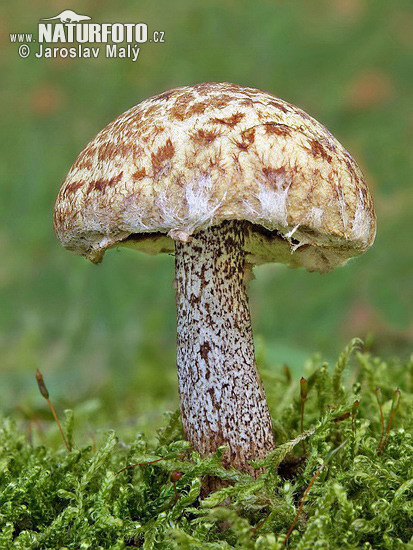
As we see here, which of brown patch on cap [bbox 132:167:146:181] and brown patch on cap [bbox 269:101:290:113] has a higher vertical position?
brown patch on cap [bbox 269:101:290:113]

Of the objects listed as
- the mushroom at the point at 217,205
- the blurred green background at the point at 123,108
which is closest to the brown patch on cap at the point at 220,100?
the mushroom at the point at 217,205

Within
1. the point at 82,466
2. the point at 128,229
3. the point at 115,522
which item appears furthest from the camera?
the point at 82,466

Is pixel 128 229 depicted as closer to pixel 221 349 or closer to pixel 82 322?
pixel 221 349

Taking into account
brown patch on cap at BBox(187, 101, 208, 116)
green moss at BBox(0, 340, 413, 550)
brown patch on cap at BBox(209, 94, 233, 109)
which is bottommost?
green moss at BBox(0, 340, 413, 550)

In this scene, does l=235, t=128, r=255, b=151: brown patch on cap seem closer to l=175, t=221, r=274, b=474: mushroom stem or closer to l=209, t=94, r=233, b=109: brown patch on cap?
l=209, t=94, r=233, b=109: brown patch on cap

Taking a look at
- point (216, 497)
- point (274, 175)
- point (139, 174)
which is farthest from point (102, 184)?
point (216, 497)

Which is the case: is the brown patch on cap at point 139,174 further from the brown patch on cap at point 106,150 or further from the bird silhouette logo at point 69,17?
the bird silhouette logo at point 69,17

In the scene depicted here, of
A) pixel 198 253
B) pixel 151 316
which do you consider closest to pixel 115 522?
pixel 198 253

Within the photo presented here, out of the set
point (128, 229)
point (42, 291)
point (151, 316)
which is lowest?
point (128, 229)

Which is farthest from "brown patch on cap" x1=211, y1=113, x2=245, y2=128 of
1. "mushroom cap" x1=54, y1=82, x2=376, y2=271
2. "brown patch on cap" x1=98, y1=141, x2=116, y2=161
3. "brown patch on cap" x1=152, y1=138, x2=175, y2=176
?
"brown patch on cap" x1=98, y1=141, x2=116, y2=161
